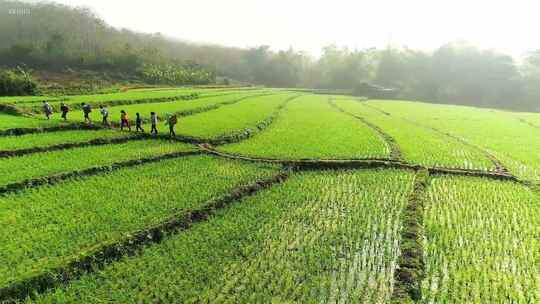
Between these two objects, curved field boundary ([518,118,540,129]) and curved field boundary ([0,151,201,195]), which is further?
curved field boundary ([518,118,540,129])

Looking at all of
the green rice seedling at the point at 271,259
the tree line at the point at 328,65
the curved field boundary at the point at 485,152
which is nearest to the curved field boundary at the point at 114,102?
the green rice seedling at the point at 271,259

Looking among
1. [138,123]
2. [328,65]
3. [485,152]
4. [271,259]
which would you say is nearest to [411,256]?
[271,259]

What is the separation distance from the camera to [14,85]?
3044cm

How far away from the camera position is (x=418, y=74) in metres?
67.8

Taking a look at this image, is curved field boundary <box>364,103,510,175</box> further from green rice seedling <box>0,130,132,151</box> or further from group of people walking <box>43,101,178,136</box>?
green rice seedling <box>0,130,132,151</box>

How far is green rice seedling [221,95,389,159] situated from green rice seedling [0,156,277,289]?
2.43m

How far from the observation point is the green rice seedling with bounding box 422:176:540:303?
734 centimetres

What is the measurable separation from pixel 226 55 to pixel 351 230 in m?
113

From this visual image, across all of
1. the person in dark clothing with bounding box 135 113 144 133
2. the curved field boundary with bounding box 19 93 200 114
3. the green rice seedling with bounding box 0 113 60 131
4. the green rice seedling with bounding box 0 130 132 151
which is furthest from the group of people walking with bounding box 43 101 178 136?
the curved field boundary with bounding box 19 93 200 114

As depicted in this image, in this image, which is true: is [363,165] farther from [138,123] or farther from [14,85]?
[14,85]

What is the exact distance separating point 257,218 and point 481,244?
5610 mm

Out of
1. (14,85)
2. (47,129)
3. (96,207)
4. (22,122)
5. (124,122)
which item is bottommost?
(96,207)

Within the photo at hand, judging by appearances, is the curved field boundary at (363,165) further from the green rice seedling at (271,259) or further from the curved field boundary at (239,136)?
the green rice seedling at (271,259)

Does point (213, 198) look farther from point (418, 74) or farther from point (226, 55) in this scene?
point (226, 55)
